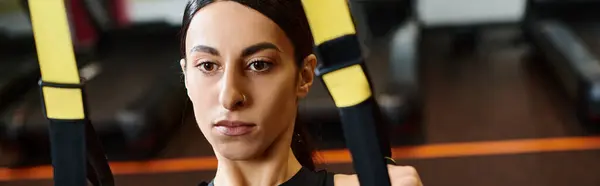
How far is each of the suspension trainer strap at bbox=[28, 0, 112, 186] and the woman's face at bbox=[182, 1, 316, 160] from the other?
3.7 inches

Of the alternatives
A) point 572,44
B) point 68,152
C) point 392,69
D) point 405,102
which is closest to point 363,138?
point 68,152

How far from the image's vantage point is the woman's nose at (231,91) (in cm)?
54

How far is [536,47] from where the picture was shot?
2.73m

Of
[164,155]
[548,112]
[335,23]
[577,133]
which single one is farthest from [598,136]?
[335,23]

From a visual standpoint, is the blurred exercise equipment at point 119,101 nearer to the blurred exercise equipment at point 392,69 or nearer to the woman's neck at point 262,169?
the blurred exercise equipment at point 392,69

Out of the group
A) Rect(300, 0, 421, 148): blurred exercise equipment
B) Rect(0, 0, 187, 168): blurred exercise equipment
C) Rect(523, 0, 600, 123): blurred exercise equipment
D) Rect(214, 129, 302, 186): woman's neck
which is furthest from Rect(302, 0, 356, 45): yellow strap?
Rect(523, 0, 600, 123): blurred exercise equipment

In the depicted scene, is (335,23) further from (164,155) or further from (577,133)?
(577,133)

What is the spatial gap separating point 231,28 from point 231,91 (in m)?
0.05

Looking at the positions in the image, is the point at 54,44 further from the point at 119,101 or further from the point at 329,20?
the point at 119,101

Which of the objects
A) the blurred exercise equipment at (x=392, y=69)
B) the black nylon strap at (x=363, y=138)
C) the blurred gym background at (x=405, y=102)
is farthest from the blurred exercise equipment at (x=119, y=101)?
the black nylon strap at (x=363, y=138)

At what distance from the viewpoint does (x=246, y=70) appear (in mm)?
557

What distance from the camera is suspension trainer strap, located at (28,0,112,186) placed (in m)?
0.53

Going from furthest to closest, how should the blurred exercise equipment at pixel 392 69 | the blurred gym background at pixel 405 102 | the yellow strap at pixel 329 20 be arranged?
the blurred exercise equipment at pixel 392 69
the blurred gym background at pixel 405 102
the yellow strap at pixel 329 20

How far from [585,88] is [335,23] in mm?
1667
